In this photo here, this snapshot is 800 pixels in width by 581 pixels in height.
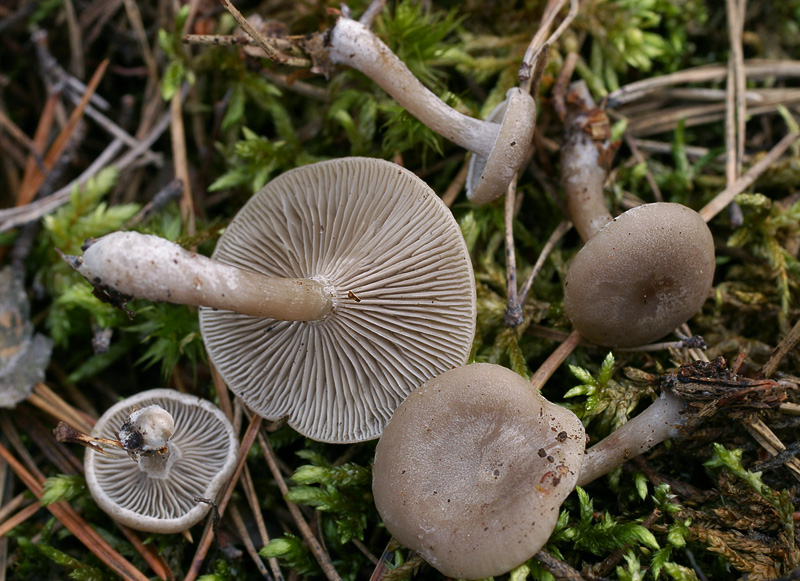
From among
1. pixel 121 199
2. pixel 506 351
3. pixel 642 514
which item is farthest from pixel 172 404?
pixel 642 514

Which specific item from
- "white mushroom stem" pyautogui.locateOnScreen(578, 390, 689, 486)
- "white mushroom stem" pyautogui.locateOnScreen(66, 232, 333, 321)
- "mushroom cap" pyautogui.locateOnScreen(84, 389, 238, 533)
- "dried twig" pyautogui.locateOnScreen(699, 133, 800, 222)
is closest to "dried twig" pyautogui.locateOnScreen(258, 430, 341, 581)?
"mushroom cap" pyautogui.locateOnScreen(84, 389, 238, 533)

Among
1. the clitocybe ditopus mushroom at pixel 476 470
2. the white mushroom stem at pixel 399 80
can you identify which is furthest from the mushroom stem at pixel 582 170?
the clitocybe ditopus mushroom at pixel 476 470

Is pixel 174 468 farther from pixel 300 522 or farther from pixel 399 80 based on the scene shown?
pixel 399 80

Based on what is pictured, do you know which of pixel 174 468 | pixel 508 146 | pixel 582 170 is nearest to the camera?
pixel 508 146

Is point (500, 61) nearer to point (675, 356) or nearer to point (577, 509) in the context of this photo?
point (675, 356)

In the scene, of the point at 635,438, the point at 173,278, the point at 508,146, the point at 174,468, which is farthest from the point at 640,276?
the point at 174,468

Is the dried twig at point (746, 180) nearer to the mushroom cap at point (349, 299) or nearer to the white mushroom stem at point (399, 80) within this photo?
the white mushroom stem at point (399, 80)

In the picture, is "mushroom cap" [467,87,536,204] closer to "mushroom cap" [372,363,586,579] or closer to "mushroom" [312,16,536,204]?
"mushroom" [312,16,536,204]
